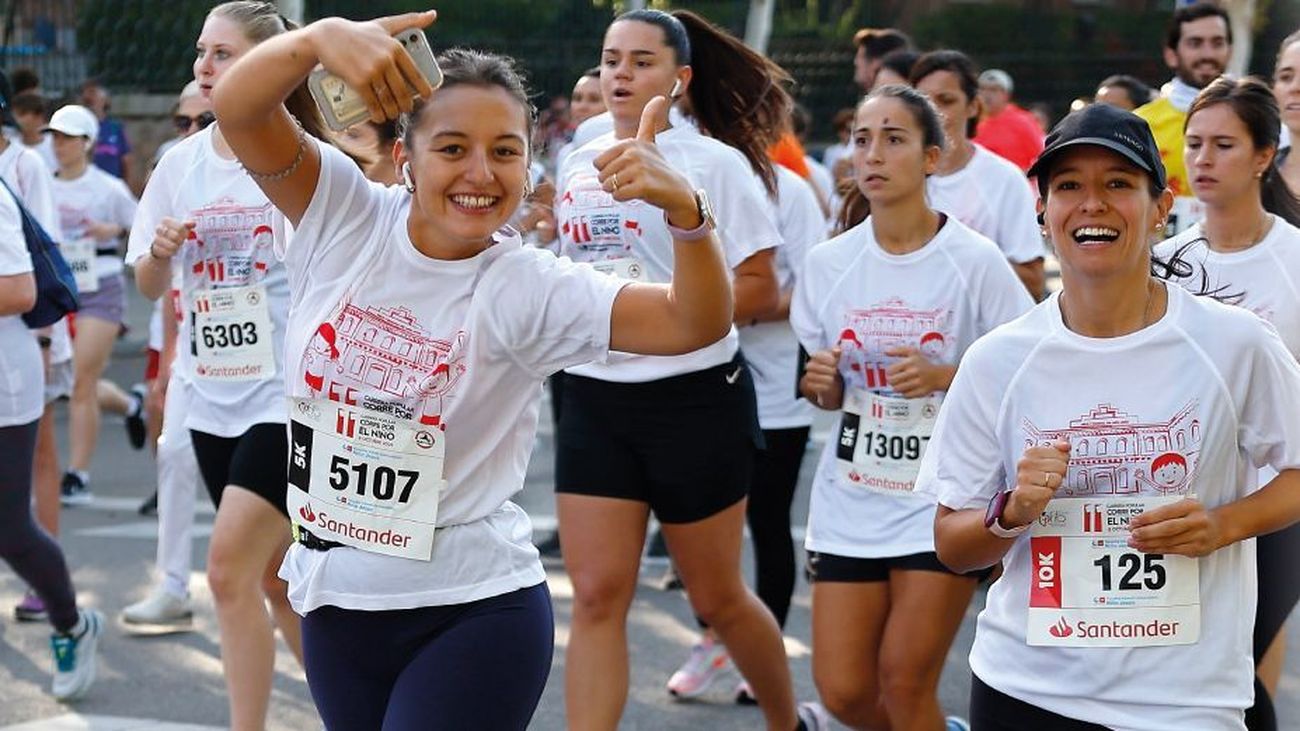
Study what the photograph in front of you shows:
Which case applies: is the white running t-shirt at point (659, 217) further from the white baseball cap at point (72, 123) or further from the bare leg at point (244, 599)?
the white baseball cap at point (72, 123)

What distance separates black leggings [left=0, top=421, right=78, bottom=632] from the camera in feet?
20.7

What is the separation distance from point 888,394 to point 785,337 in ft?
6.72

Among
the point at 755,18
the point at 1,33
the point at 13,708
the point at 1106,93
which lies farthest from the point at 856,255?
the point at 1,33

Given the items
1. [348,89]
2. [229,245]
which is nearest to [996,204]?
[229,245]

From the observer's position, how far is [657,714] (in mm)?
6520

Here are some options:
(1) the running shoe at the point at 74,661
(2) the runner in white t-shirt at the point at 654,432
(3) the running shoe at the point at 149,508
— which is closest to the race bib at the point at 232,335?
(2) the runner in white t-shirt at the point at 654,432

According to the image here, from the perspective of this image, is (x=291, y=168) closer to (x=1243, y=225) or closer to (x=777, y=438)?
(x=1243, y=225)

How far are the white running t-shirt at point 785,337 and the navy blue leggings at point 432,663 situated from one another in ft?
11.0

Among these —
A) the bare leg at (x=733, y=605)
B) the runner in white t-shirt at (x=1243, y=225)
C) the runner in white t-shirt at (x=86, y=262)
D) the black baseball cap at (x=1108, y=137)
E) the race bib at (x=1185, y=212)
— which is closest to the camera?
the black baseball cap at (x=1108, y=137)

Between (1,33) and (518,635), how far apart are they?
2013 centimetres

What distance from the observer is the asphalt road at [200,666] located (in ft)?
21.3

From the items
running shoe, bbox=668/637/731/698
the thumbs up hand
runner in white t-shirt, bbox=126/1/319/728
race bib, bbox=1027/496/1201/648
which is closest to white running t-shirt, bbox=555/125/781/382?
runner in white t-shirt, bbox=126/1/319/728

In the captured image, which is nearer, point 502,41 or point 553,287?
point 553,287

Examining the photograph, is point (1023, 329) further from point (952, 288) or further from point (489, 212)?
point (952, 288)
